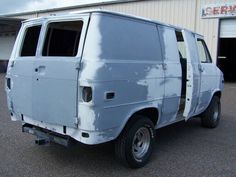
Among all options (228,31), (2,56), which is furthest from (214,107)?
(2,56)

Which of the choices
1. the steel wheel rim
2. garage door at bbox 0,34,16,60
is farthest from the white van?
garage door at bbox 0,34,16,60

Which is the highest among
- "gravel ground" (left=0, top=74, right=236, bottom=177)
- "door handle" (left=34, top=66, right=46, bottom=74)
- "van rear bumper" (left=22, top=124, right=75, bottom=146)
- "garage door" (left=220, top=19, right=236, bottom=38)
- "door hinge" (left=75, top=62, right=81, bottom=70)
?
"garage door" (left=220, top=19, right=236, bottom=38)

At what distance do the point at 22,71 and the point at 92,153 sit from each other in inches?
71.6

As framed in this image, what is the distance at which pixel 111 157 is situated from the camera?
5133mm

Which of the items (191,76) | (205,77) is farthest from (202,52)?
(191,76)

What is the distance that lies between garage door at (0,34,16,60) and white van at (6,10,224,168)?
26511mm

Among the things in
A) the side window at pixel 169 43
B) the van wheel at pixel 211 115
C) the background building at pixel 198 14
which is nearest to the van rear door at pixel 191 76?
the side window at pixel 169 43

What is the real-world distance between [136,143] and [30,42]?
Result: 2.43m

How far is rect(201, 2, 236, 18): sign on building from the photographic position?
52.1 ft

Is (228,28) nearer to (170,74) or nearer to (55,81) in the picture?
(170,74)

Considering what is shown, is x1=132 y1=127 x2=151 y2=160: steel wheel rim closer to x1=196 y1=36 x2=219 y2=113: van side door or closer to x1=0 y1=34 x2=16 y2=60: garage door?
x1=196 y1=36 x2=219 y2=113: van side door

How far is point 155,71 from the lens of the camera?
15.7 feet

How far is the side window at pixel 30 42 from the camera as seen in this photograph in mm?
5082

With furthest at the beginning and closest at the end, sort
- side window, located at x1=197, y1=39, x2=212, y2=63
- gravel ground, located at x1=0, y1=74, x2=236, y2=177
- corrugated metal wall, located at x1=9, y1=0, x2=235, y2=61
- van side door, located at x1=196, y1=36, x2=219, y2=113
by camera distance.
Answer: corrugated metal wall, located at x1=9, y1=0, x2=235, y2=61 < side window, located at x1=197, y1=39, x2=212, y2=63 < van side door, located at x1=196, y1=36, x2=219, y2=113 < gravel ground, located at x1=0, y1=74, x2=236, y2=177
